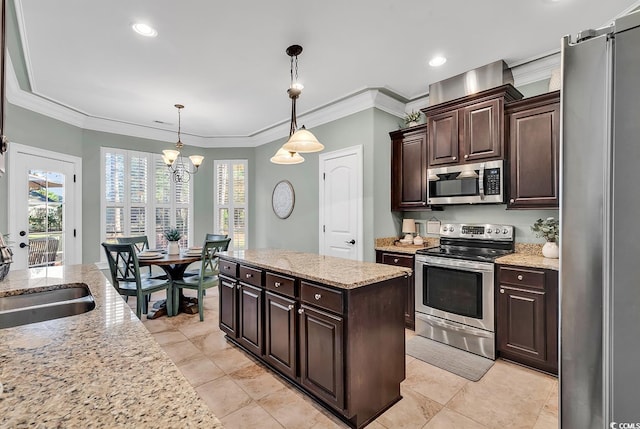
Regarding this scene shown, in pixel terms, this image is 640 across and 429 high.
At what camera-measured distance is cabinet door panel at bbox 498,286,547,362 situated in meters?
2.49

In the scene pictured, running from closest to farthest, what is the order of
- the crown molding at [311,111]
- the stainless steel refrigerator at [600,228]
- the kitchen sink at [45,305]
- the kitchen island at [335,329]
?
the stainless steel refrigerator at [600,228] < the kitchen sink at [45,305] < the kitchen island at [335,329] < the crown molding at [311,111]

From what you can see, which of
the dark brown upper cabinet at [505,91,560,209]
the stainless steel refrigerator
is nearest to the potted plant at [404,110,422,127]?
the dark brown upper cabinet at [505,91,560,209]

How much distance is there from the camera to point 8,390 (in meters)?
0.66

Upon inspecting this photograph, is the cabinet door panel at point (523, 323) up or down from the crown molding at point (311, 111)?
down

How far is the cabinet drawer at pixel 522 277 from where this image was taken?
98.7 inches

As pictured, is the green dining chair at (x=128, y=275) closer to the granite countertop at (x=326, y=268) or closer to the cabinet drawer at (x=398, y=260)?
the granite countertop at (x=326, y=268)

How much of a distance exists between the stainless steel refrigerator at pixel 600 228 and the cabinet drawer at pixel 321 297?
1.10 meters

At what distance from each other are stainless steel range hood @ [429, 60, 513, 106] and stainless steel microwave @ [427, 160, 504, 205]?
2.59 feet

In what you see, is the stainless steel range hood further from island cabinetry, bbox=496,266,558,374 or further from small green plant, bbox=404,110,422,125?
island cabinetry, bbox=496,266,558,374

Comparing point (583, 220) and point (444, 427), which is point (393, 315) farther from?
point (583, 220)

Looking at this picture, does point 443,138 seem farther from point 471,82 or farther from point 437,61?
point 437,61

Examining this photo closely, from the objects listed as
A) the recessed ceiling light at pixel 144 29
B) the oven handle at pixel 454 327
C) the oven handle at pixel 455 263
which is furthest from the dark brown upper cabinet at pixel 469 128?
the recessed ceiling light at pixel 144 29

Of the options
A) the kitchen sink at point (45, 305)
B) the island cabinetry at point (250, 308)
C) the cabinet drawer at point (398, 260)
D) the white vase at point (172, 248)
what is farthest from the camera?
the white vase at point (172, 248)

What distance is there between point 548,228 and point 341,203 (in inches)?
88.9
